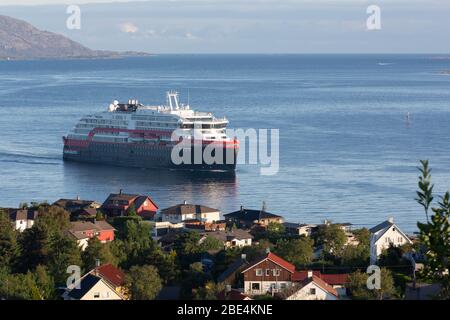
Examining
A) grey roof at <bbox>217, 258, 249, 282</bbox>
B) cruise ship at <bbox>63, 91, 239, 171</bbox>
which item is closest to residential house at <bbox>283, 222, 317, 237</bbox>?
grey roof at <bbox>217, 258, 249, 282</bbox>

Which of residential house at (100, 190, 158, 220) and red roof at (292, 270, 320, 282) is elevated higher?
residential house at (100, 190, 158, 220)

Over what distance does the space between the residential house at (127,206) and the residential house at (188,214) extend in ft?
2.77

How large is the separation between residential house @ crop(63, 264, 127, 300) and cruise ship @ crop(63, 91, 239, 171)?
94.4ft

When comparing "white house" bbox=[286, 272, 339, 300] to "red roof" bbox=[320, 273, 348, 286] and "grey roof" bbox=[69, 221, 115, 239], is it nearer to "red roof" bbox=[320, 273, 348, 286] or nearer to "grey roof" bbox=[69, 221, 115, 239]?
"red roof" bbox=[320, 273, 348, 286]

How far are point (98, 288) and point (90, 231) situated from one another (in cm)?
768

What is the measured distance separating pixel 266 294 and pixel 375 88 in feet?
318

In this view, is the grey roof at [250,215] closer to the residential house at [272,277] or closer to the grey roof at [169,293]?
the residential house at [272,277]

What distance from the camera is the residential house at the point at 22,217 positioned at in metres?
25.1

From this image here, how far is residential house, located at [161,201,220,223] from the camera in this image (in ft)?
90.3

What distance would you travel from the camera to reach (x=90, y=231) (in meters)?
22.8

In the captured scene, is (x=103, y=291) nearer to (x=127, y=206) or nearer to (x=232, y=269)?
(x=232, y=269)

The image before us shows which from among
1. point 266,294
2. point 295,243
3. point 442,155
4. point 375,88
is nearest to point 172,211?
point 295,243

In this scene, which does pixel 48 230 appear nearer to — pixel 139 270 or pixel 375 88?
pixel 139 270

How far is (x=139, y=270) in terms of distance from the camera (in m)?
15.9
